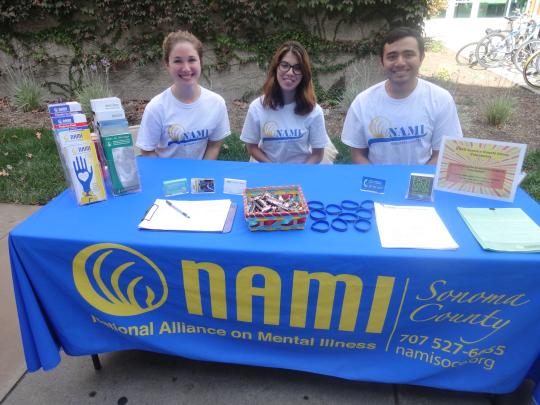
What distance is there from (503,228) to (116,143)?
1535 mm

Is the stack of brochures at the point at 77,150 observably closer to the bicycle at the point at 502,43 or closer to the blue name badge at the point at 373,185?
the blue name badge at the point at 373,185

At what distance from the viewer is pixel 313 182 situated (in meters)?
1.84

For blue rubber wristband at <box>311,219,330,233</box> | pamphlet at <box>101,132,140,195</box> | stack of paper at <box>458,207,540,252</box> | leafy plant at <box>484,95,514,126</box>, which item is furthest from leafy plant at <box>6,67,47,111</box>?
leafy plant at <box>484,95,514,126</box>

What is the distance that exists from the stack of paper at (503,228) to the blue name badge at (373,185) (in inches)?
12.9

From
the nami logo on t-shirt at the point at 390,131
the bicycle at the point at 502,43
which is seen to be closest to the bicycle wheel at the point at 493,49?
the bicycle at the point at 502,43

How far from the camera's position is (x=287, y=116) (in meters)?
2.42

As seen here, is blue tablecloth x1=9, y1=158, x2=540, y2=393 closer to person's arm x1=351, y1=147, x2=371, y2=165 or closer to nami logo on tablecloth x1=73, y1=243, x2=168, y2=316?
nami logo on tablecloth x1=73, y1=243, x2=168, y2=316

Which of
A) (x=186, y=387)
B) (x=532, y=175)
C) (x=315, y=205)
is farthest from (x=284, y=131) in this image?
(x=532, y=175)

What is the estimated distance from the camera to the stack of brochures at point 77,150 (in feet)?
4.79

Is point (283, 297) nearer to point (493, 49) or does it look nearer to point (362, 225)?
point (362, 225)

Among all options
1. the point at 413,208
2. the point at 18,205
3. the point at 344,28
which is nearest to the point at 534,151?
the point at 344,28

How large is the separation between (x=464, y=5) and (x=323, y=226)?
75.5ft

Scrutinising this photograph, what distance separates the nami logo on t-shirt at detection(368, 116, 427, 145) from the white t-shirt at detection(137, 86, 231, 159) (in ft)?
3.14

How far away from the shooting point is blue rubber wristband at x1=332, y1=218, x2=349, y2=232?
141 centimetres
